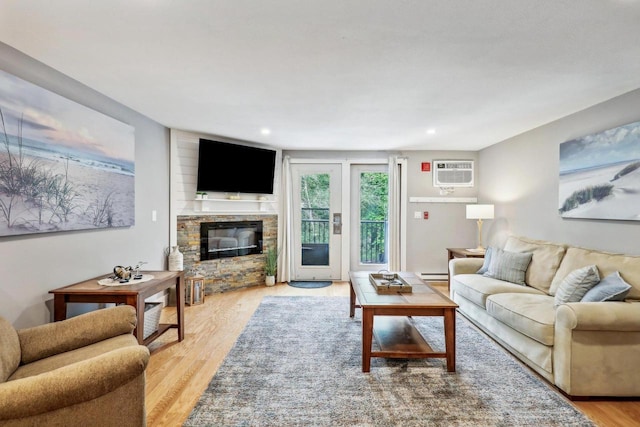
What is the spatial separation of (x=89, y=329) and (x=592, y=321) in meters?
3.19

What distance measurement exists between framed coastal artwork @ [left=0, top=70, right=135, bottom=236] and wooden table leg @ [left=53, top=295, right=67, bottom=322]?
1.66 feet

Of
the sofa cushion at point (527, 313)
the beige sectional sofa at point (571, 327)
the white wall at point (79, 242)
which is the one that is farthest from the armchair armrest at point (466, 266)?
the white wall at point (79, 242)

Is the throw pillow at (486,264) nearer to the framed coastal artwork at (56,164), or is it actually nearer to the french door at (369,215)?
the french door at (369,215)

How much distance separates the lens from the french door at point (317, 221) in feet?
18.2

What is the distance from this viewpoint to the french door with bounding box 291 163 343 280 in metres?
5.54

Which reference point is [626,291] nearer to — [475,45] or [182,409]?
[475,45]

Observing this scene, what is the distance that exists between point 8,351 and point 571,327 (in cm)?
328

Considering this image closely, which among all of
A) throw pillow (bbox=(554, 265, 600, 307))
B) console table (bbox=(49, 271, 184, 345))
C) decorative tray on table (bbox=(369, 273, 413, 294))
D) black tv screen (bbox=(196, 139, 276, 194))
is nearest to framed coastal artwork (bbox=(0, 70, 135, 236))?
console table (bbox=(49, 271, 184, 345))

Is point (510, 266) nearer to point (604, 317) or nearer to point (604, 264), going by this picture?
point (604, 264)

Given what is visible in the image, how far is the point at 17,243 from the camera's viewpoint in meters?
2.13

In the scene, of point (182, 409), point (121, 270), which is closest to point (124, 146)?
point (121, 270)

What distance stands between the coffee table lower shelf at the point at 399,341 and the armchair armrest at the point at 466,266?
1.12 m

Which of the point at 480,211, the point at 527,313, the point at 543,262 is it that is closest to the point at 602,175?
the point at 543,262

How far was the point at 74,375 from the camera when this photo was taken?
1316mm
